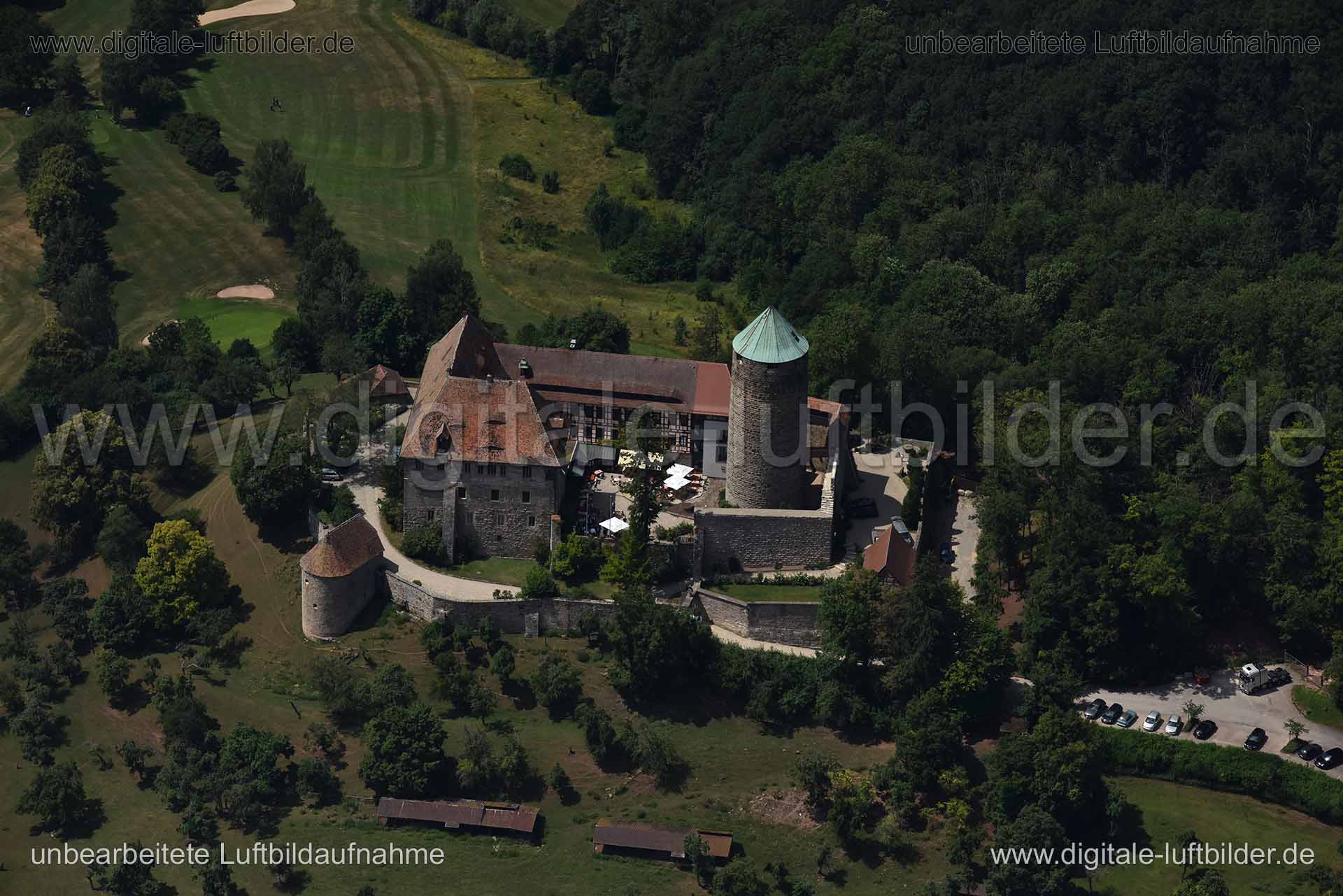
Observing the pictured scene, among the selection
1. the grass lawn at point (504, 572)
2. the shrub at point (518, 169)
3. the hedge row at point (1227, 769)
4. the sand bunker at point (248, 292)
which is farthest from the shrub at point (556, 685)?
the shrub at point (518, 169)

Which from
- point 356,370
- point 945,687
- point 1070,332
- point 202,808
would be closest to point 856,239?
point 1070,332

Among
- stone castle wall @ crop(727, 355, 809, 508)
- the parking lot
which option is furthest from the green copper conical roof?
the parking lot

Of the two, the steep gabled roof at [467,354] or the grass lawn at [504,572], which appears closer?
the grass lawn at [504,572]

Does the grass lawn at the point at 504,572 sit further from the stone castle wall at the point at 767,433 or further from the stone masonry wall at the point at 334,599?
the stone castle wall at the point at 767,433

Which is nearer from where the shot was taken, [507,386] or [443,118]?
[507,386]

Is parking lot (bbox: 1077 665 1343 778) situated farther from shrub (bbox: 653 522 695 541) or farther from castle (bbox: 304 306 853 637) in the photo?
shrub (bbox: 653 522 695 541)

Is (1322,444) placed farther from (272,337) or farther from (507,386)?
(272,337)
